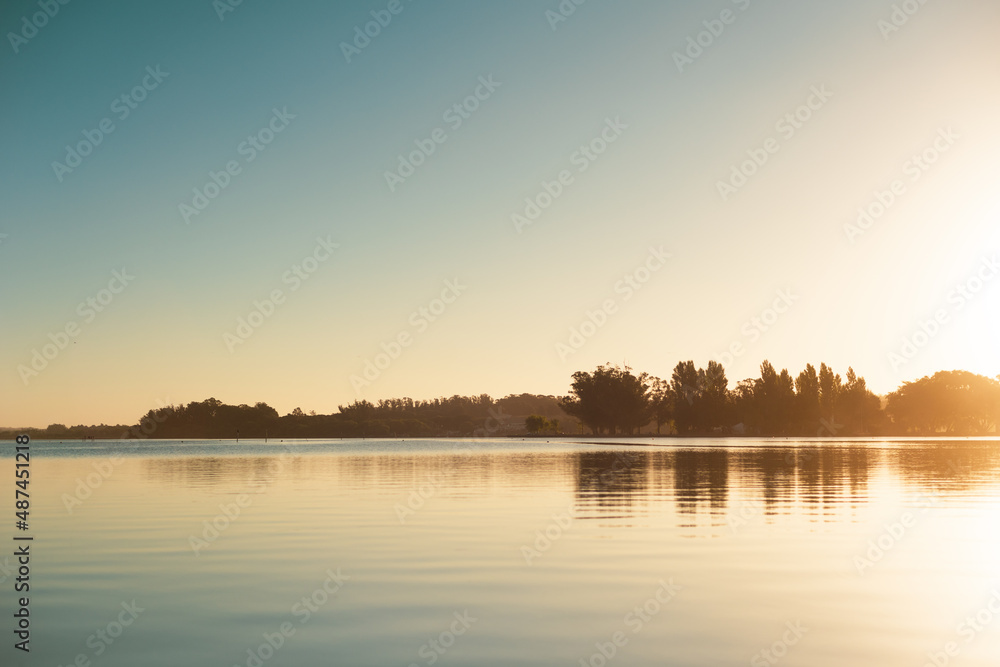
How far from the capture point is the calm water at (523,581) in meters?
12.2

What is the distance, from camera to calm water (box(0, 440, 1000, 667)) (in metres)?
12.2

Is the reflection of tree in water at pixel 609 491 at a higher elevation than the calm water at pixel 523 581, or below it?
below

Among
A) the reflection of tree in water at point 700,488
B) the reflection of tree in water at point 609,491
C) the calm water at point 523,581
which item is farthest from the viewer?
the reflection of tree in water at point 700,488

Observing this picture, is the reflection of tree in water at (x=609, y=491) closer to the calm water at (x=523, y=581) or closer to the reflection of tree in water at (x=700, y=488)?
the calm water at (x=523, y=581)

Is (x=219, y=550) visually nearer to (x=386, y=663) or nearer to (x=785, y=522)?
(x=386, y=663)

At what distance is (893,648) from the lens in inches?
472

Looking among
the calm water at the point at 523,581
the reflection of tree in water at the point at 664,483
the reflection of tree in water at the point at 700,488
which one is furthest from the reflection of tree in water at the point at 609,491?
the reflection of tree in water at the point at 700,488

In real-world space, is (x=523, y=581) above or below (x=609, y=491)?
above

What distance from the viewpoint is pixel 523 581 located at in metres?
17.4

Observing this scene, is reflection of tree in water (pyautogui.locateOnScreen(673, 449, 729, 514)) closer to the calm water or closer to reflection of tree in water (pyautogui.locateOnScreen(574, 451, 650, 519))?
the calm water

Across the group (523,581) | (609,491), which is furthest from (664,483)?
(523,581)

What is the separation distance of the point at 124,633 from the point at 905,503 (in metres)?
27.9

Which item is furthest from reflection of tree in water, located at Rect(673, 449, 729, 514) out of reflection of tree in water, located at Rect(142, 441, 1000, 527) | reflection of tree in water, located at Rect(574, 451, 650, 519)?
reflection of tree in water, located at Rect(574, 451, 650, 519)

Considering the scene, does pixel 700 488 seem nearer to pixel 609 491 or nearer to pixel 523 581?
pixel 609 491
